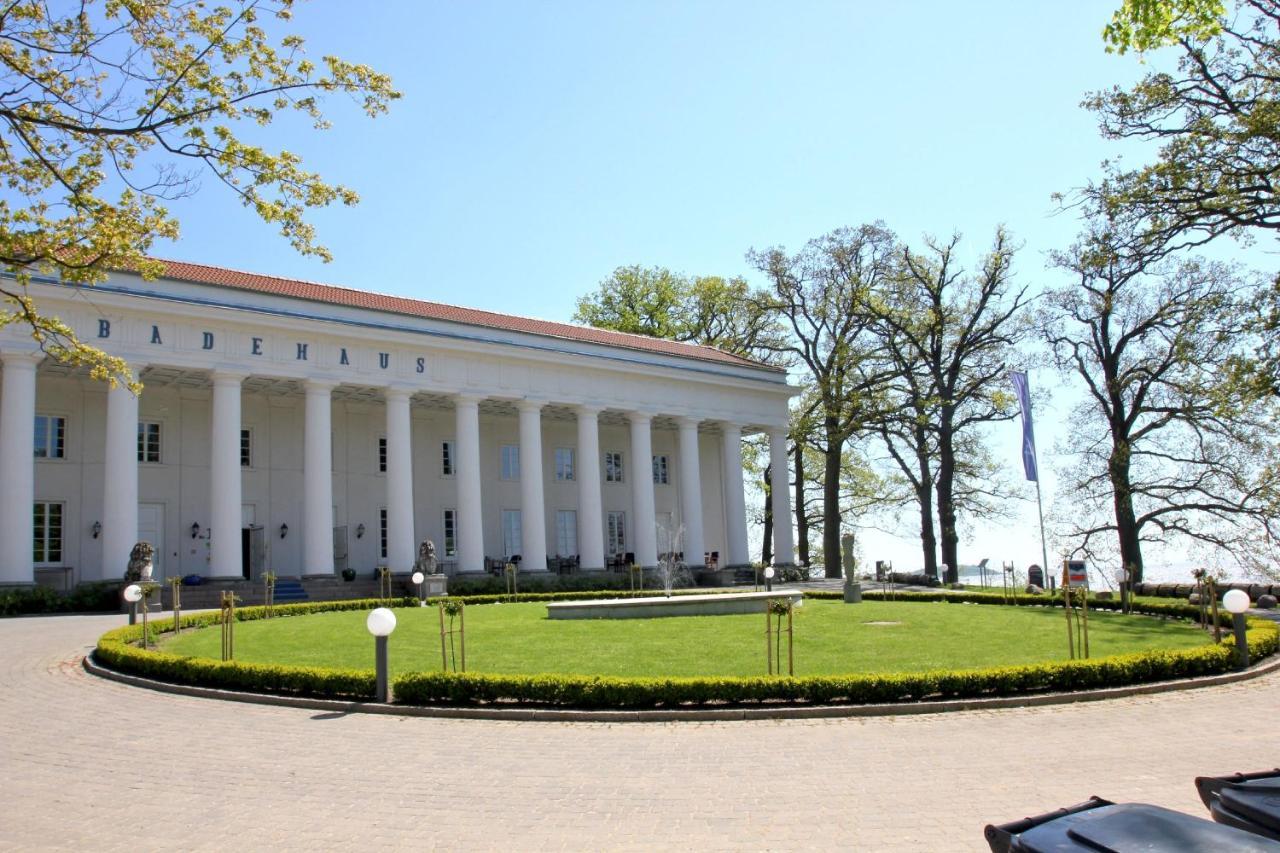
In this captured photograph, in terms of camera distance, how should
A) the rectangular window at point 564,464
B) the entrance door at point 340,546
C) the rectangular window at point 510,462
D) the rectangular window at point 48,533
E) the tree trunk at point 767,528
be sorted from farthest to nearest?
the tree trunk at point 767,528
the rectangular window at point 564,464
the rectangular window at point 510,462
the entrance door at point 340,546
the rectangular window at point 48,533

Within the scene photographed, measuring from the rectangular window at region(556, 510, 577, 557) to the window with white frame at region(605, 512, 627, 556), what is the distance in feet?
7.09

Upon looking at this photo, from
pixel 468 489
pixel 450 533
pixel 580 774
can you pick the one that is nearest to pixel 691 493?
pixel 450 533

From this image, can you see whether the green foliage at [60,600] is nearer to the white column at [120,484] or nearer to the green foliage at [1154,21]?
the white column at [120,484]

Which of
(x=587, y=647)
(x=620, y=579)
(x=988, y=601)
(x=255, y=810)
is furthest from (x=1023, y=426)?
(x=255, y=810)

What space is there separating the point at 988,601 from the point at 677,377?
19731 mm

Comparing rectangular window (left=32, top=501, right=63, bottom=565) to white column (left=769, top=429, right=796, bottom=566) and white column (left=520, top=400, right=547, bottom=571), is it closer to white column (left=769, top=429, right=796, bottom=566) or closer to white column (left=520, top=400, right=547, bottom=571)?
white column (left=520, top=400, right=547, bottom=571)

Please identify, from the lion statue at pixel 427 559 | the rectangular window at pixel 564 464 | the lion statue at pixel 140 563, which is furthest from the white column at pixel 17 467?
the rectangular window at pixel 564 464

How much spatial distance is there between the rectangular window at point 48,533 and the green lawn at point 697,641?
514 inches

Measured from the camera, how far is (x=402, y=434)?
36.8 metres

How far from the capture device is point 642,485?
44500 mm

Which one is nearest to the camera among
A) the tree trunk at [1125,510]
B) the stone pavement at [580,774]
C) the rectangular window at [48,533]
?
the stone pavement at [580,774]

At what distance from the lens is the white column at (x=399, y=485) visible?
3622 centimetres

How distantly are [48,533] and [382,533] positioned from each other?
12244mm

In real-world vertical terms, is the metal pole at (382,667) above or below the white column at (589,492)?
below
